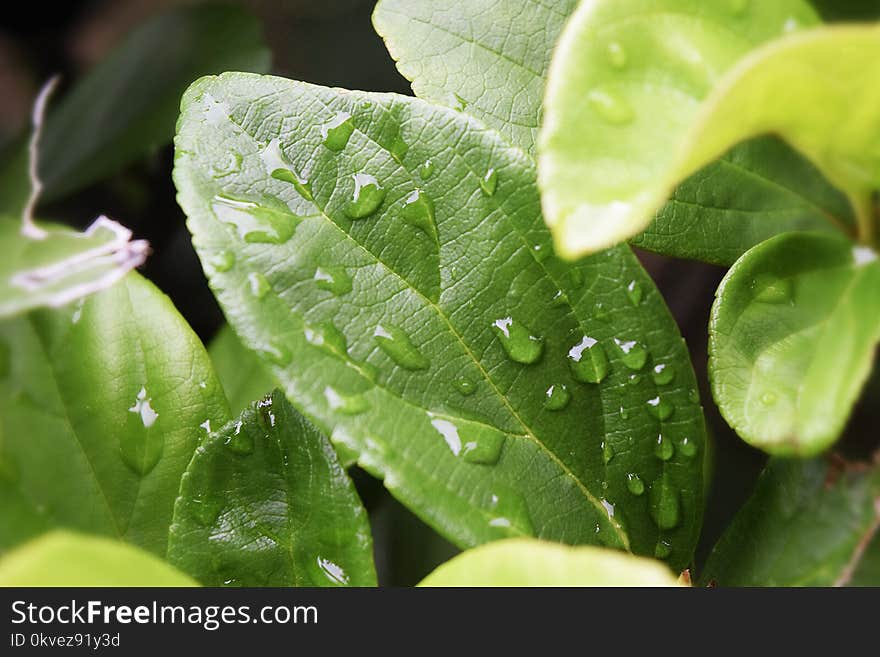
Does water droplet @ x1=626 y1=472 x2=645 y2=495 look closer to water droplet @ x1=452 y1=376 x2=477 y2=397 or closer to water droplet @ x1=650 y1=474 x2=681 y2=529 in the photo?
water droplet @ x1=650 y1=474 x2=681 y2=529

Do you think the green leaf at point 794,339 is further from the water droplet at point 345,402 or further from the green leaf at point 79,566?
the green leaf at point 79,566

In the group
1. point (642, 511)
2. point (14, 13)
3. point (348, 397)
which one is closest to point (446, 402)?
point (348, 397)

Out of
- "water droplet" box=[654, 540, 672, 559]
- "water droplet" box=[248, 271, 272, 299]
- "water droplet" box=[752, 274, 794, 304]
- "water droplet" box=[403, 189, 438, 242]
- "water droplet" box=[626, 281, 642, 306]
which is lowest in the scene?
"water droplet" box=[654, 540, 672, 559]

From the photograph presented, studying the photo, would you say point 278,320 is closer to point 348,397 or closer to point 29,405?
point 348,397

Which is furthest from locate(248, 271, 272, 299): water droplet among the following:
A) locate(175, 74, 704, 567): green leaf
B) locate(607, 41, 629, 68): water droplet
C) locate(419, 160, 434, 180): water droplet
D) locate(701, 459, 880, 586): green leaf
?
locate(701, 459, 880, 586): green leaf


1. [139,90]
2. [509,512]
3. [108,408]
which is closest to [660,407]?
[509,512]

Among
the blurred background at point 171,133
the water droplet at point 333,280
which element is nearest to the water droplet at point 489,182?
the water droplet at point 333,280
